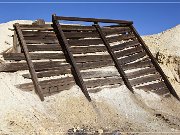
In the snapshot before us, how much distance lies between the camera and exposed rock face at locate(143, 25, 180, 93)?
53.1 ft

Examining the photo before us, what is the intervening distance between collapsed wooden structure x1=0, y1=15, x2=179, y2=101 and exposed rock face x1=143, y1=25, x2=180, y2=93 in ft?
8.76

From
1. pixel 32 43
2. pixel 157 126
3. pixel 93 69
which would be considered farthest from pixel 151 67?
pixel 32 43

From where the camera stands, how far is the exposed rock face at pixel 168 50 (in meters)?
16.2

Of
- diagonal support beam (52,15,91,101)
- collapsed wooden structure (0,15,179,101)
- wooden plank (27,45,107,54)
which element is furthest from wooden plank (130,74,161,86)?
diagonal support beam (52,15,91,101)

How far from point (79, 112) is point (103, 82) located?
7.43 feet

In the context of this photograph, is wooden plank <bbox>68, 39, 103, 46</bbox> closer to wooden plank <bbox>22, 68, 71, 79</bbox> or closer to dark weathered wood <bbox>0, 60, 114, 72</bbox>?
dark weathered wood <bbox>0, 60, 114, 72</bbox>

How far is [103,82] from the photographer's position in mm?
11594

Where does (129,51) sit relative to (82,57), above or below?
below

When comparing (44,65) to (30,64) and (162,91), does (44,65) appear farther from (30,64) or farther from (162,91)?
(162,91)

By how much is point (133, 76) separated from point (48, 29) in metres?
3.85

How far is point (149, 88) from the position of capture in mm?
12633

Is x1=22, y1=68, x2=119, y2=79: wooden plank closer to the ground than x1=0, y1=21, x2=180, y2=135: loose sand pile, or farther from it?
farther from it

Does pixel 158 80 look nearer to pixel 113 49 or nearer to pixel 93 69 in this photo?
pixel 113 49

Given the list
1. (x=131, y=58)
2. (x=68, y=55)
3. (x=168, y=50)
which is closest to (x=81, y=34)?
(x=68, y=55)
